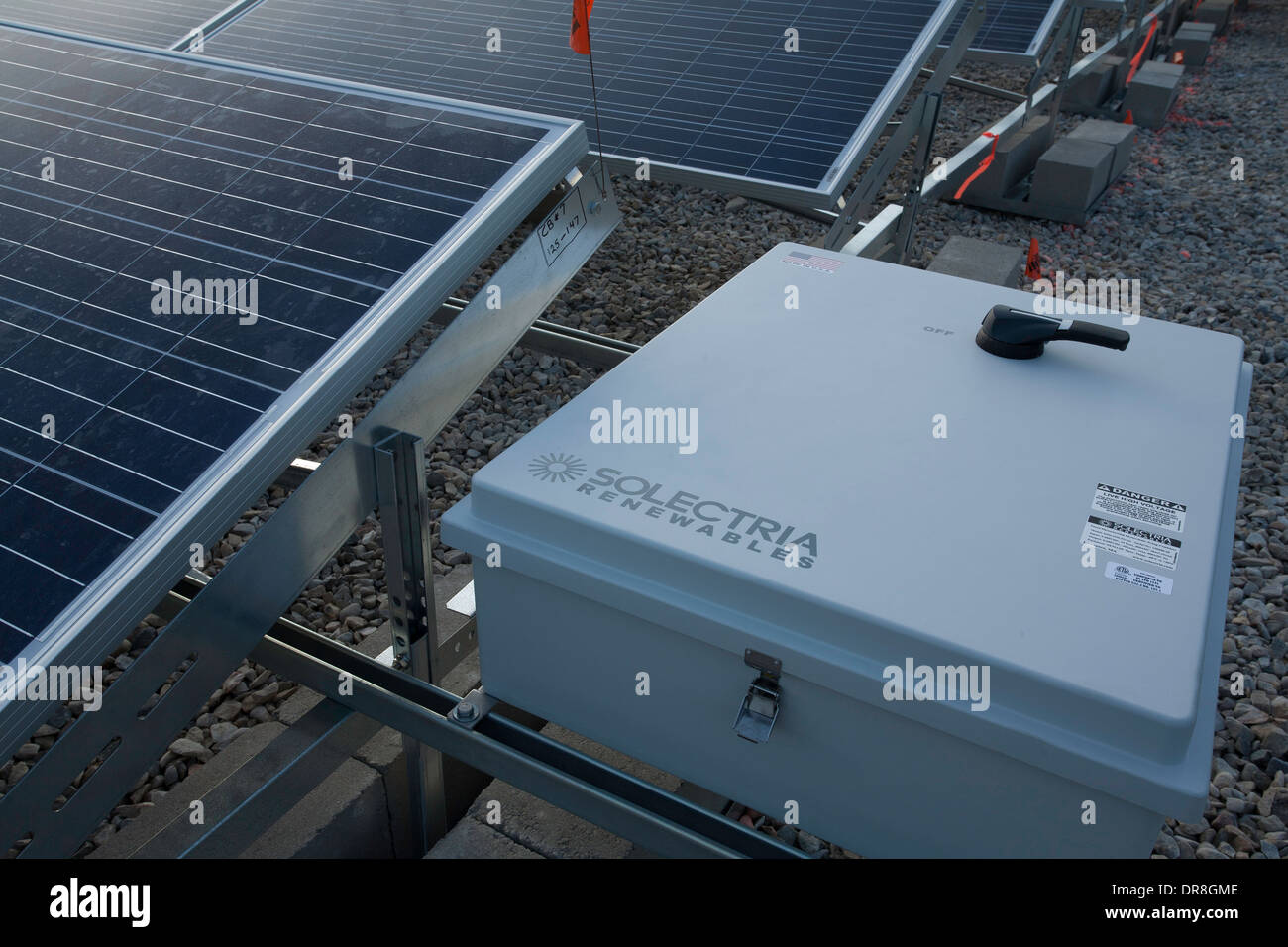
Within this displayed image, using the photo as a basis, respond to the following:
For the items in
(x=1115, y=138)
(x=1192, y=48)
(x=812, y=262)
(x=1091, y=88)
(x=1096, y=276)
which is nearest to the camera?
(x=812, y=262)

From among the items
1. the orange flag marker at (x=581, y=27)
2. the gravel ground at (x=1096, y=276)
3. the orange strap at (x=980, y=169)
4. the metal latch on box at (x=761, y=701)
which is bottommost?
the gravel ground at (x=1096, y=276)

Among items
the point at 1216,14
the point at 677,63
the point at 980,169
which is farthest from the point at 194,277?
the point at 1216,14

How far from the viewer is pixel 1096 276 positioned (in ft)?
19.9

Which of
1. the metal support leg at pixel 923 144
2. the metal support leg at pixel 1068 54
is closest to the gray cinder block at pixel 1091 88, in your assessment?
the metal support leg at pixel 1068 54

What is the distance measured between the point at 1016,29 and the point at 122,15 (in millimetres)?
5612

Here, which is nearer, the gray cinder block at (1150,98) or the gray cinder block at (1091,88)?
the gray cinder block at (1150,98)

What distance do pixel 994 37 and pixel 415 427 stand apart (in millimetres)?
6043

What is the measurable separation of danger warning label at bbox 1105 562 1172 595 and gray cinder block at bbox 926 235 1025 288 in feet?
13.0

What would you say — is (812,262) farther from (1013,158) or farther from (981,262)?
(1013,158)

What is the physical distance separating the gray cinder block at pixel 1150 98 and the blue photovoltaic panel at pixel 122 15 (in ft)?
25.3

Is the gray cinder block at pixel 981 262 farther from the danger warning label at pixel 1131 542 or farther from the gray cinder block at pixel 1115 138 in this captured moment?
the danger warning label at pixel 1131 542

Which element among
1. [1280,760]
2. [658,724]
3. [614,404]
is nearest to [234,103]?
[614,404]

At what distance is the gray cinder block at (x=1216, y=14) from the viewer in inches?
524

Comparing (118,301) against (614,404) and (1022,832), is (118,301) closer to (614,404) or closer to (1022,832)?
(614,404)
